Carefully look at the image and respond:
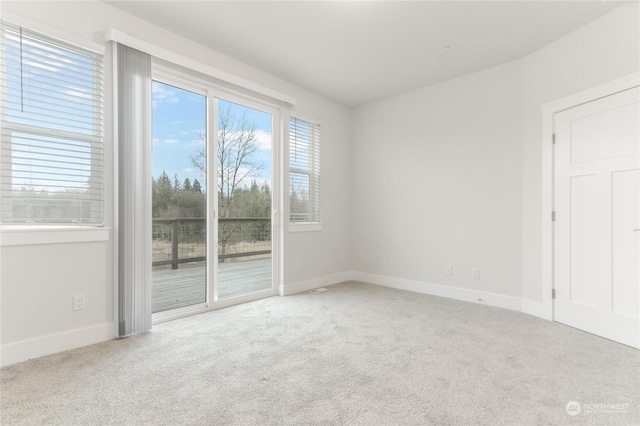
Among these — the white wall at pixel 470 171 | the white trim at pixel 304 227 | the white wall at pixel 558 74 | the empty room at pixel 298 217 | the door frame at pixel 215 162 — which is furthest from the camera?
the white trim at pixel 304 227

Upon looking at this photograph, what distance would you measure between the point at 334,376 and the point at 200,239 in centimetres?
204

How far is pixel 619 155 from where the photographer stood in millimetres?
2672

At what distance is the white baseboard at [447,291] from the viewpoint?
11.9ft

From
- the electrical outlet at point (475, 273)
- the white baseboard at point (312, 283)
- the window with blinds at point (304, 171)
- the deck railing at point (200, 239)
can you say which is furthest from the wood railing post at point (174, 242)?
the electrical outlet at point (475, 273)

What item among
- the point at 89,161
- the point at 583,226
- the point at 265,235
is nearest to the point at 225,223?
the point at 265,235

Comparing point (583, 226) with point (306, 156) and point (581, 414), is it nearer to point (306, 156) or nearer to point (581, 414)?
point (581, 414)

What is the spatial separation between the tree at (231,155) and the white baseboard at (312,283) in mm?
1187

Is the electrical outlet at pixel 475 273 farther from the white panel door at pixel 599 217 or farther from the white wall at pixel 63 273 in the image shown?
the white wall at pixel 63 273

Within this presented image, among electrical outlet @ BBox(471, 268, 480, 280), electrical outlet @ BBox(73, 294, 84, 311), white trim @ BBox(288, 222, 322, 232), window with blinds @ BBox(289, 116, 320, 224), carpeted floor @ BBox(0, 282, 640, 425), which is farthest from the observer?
window with blinds @ BBox(289, 116, 320, 224)

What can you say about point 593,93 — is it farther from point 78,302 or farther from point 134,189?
point 78,302

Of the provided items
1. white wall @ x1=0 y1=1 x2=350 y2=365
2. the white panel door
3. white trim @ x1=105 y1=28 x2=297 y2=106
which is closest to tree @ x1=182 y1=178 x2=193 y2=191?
white wall @ x1=0 y1=1 x2=350 y2=365

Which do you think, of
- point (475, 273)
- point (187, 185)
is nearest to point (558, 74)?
point (475, 273)
